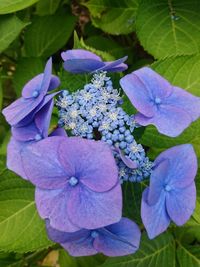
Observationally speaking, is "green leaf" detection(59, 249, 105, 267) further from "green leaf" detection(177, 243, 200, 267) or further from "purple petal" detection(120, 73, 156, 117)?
"purple petal" detection(120, 73, 156, 117)

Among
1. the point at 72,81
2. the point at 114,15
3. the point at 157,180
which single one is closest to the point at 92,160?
the point at 157,180

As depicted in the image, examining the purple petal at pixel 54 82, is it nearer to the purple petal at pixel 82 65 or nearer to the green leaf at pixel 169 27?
the purple petal at pixel 82 65

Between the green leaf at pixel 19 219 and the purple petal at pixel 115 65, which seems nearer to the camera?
the purple petal at pixel 115 65

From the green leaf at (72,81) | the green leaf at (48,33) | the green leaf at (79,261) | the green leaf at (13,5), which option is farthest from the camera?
the green leaf at (48,33)

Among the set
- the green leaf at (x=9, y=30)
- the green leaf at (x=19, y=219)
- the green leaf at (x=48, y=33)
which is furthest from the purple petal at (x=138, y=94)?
the green leaf at (x=48, y=33)

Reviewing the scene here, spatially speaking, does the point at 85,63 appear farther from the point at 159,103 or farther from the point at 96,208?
the point at 96,208

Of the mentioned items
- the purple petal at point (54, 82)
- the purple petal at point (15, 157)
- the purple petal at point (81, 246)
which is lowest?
the purple petal at point (81, 246)

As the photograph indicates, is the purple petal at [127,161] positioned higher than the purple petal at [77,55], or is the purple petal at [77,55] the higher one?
the purple petal at [77,55]
